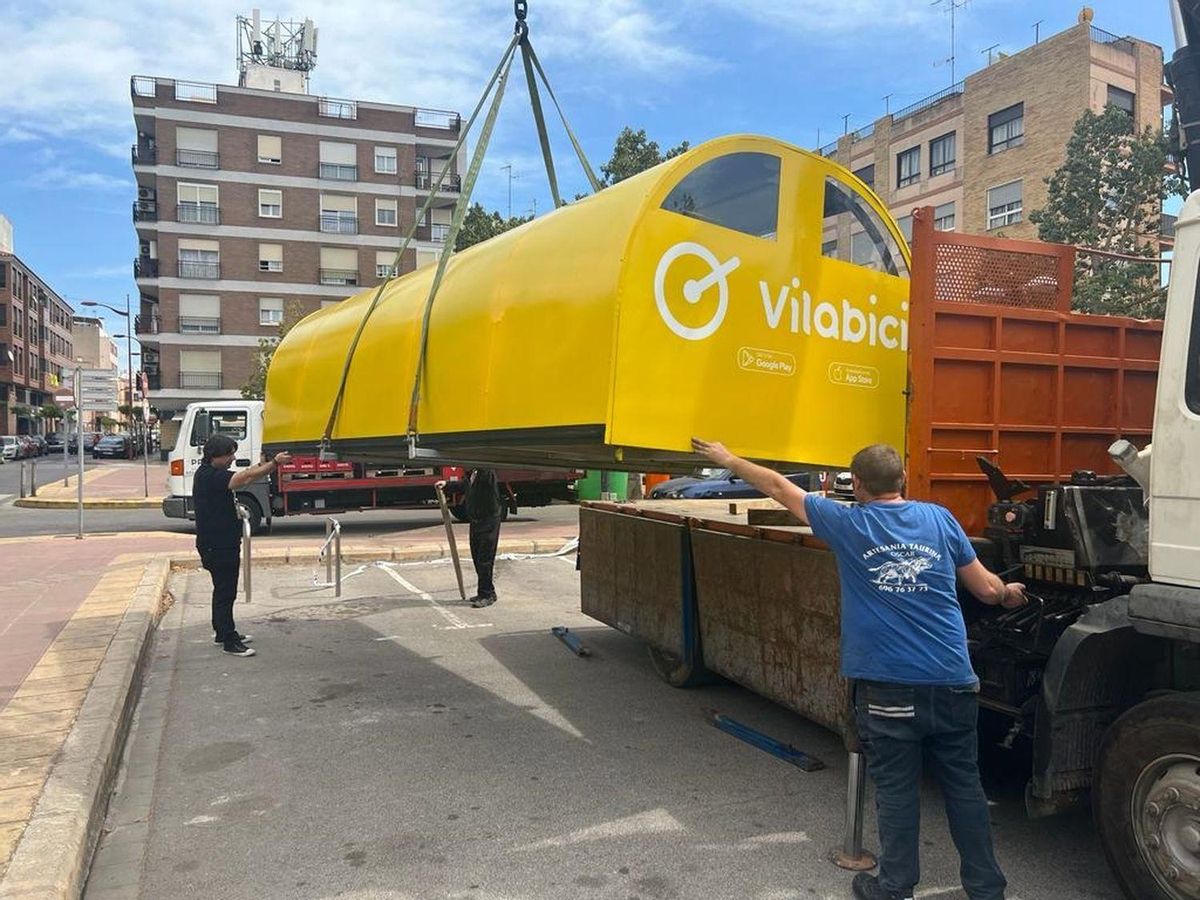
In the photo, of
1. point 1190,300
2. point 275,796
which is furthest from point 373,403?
point 1190,300

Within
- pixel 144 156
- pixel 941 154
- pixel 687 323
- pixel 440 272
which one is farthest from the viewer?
pixel 144 156

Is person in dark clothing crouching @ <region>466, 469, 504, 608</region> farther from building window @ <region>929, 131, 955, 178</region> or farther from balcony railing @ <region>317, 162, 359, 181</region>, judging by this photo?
balcony railing @ <region>317, 162, 359, 181</region>

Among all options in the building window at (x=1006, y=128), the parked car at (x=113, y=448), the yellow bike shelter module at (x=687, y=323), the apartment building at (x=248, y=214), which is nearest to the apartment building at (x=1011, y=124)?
the building window at (x=1006, y=128)

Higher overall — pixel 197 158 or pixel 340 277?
pixel 197 158

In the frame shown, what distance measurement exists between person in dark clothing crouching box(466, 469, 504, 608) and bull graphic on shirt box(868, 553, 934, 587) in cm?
679

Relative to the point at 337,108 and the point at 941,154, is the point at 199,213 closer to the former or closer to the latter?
the point at 337,108

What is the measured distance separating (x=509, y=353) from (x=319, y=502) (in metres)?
12.1

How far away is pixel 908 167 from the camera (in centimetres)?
3909

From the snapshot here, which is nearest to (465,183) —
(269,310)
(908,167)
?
(908,167)

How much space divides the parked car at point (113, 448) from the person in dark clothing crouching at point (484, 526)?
5146cm

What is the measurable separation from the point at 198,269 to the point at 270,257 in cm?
364

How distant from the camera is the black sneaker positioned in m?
3.14

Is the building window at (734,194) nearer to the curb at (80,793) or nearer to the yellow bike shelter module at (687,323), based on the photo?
the yellow bike shelter module at (687,323)

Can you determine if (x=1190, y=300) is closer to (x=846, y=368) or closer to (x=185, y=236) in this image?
(x=846, y=368)
